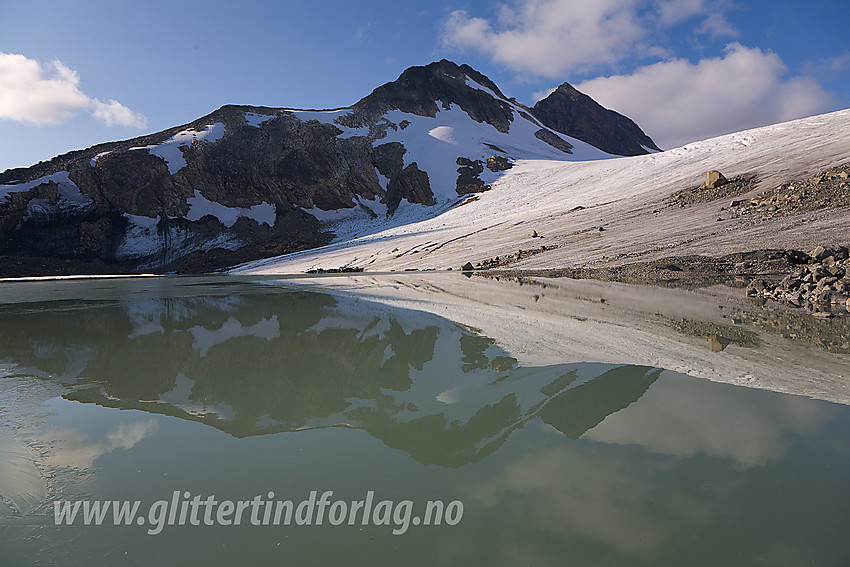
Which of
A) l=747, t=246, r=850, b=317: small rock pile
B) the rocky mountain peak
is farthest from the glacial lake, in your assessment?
the rocky mountain peak

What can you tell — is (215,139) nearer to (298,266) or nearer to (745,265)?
(298,266)

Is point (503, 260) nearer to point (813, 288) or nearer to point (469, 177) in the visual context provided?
point (813, 288)

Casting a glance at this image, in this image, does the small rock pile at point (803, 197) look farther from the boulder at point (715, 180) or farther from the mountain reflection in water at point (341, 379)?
the mountain reflection in water at point (341, 379)

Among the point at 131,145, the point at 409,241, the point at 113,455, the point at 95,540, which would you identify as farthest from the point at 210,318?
the point at 131,145

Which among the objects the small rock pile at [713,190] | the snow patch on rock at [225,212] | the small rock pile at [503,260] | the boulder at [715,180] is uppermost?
the snow patch on rock at [225,212]

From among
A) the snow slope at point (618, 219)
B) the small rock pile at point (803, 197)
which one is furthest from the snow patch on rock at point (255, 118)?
the small rock pile at point (803, 197)

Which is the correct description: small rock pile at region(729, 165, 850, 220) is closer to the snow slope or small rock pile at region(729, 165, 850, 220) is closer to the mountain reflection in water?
the snow slope
